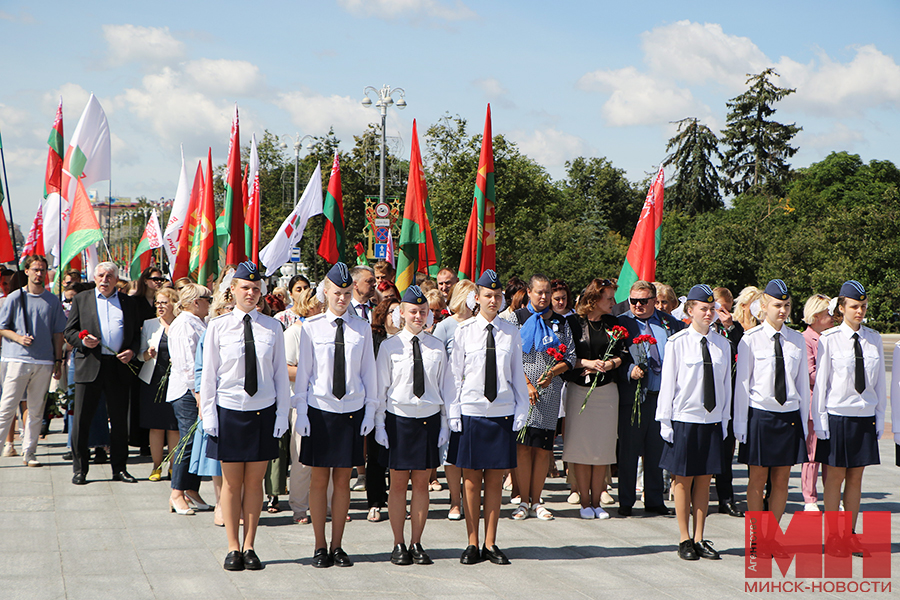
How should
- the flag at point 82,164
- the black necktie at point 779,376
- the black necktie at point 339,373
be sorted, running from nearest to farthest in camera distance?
the black necktie at point 339,373 < the black necktie at point 779,376 < the flag at point 82,164

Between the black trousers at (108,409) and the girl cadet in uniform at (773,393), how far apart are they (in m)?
6.09

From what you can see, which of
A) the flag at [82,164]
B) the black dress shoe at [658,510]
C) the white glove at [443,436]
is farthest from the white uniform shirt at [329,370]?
the flag at [82,164]

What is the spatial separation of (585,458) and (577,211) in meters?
57.4

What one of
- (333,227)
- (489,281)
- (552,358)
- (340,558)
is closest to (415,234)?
(333,227)

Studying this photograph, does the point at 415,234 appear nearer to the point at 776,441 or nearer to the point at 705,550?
the point at 776,441

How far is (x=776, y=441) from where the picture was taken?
6379mm

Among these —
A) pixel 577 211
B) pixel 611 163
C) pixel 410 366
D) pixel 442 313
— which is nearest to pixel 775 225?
pixel 577 211

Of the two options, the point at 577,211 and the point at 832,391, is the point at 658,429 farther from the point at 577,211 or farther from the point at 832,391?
the point at 577,211

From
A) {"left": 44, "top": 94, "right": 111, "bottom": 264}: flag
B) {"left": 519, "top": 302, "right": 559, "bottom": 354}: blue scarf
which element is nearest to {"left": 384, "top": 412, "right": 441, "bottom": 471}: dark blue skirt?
{"left": 519, "top": 302, "right": 559, "bottom": 354}: blue scarf

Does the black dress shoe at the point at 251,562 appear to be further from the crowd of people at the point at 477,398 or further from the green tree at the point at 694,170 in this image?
the green tree at the point at 694,170

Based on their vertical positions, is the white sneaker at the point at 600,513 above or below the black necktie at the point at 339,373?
below

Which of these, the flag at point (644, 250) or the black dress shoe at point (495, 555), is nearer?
the black dress shoe at point (495, 555)

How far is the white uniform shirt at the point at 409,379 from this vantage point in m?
5.90

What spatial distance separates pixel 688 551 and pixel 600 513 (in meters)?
1.52
